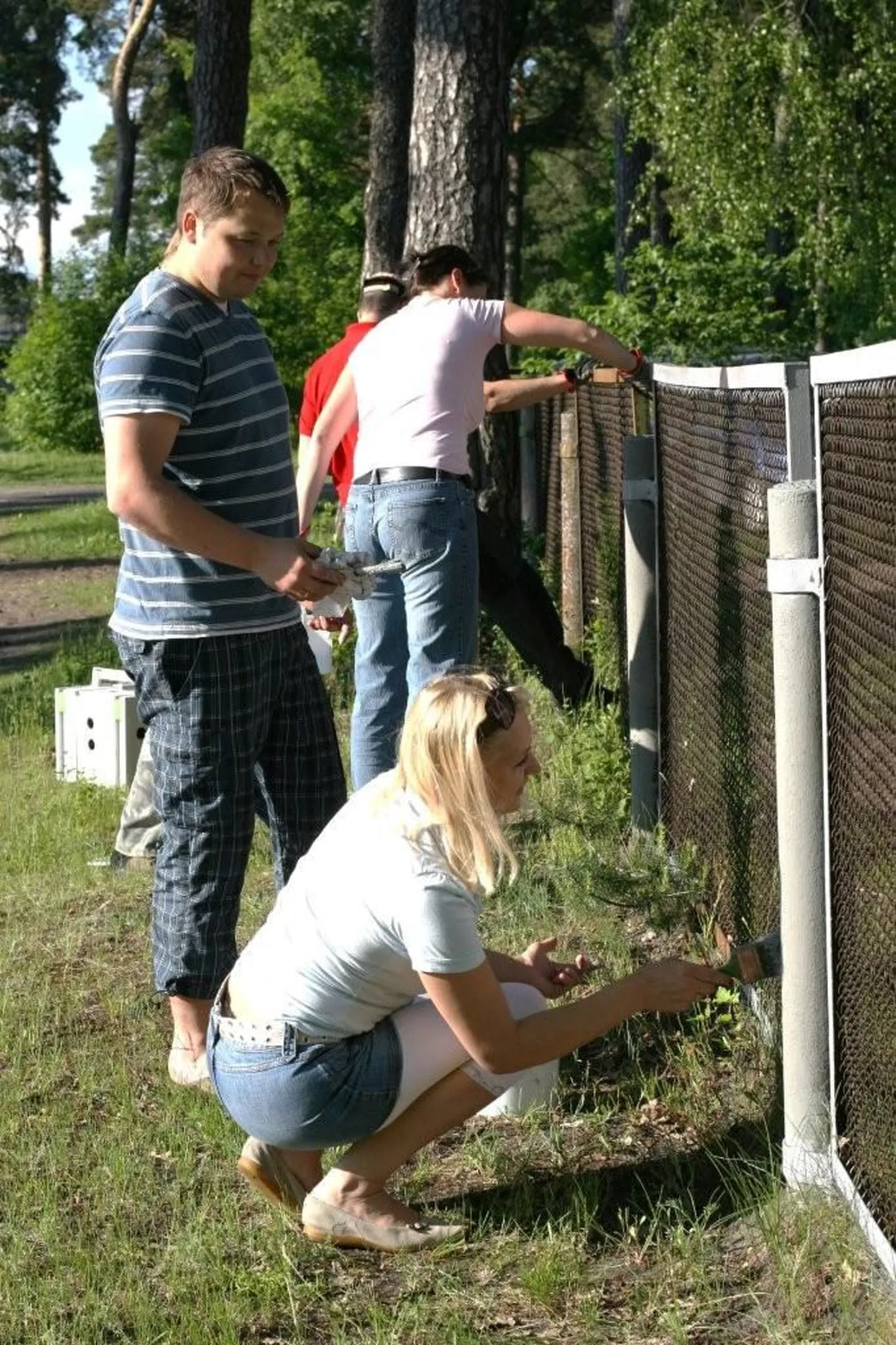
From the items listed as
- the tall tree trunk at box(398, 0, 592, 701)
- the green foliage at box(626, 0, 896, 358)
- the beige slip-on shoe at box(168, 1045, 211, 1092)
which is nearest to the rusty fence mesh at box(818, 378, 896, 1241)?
the beige slip-on shoe at box(168, 1045, 211, 1092)

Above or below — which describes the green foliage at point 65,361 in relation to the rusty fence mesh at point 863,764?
above

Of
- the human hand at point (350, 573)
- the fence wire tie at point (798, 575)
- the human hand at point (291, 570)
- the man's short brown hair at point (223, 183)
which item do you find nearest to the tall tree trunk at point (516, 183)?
the human hand at point (350, 573)

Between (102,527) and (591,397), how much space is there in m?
10.3

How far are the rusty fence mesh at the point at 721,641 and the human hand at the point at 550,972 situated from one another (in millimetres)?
533

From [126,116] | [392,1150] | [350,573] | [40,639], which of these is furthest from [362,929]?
[126,116]

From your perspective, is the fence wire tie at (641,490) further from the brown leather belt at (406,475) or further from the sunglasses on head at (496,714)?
the sunglasses on head at (496,714)

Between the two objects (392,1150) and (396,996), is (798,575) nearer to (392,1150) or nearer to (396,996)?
(396,996)

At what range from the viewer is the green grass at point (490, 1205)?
3348mm

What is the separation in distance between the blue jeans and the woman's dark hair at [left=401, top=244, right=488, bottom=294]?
1.94 feet

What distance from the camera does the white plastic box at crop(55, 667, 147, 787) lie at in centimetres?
776

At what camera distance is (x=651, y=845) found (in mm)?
5781

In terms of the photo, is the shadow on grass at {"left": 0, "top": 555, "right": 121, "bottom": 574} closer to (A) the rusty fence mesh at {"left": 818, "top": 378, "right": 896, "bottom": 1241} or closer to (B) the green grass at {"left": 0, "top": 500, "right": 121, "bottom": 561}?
(B) the green grass at {"left": 0, "top": 500, "right": 121, "bottom": 561}

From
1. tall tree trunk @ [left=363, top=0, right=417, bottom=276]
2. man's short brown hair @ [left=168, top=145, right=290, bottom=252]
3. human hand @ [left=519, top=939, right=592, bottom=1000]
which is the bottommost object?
human hand @ [left=519, top=939, right=592, bottom=1000]

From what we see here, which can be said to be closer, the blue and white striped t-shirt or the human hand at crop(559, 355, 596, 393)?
the blue and white striped t-shirt
